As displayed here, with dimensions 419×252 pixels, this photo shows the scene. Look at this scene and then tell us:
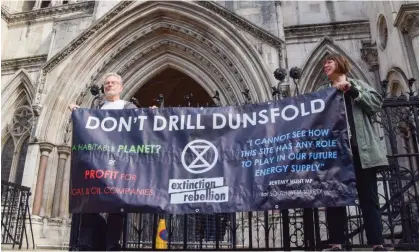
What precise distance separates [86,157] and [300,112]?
2.74 m

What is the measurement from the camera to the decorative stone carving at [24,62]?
1436 cm

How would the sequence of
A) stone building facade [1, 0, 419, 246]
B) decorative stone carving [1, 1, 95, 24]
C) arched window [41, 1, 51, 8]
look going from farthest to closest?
1. arched window [41, 1, 51, 8]
2. decorative stone carving [1, 1, 95, 24]
3. stone building facade [1, 0, 419, 246]

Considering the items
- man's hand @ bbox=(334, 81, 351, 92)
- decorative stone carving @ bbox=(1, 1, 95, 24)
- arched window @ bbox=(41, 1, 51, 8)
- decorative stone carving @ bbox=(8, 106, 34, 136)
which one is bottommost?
man's hand @ bbox=(334, 81, 351, 92)

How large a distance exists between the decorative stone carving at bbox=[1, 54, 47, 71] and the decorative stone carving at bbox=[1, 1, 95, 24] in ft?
7.01

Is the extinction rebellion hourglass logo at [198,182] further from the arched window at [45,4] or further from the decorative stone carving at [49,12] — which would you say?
the arched window at [45,4]

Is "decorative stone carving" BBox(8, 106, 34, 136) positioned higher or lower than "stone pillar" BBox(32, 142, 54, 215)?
higher

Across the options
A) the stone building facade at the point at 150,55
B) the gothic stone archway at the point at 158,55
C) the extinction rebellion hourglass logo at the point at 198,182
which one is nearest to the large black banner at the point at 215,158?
the extinction rebellion hourglass logo at the point at 198,182

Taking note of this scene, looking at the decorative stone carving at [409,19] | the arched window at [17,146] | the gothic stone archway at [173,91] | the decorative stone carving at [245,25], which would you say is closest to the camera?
the decorative stone carving at [409,19]

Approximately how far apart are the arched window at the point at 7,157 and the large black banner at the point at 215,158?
10.7 m

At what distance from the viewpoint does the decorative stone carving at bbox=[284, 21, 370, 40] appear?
12598 mm

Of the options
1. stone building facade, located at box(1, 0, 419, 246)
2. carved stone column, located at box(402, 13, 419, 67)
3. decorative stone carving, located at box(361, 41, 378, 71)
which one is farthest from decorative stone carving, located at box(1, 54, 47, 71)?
carved stone column, located at box(402, 13, 419, 67)

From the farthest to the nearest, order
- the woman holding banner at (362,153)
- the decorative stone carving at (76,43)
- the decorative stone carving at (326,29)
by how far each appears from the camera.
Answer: the decorative stone carving at (76,43) < the decorative stone carving at (326,29) < the woman holding banner at (362,153)

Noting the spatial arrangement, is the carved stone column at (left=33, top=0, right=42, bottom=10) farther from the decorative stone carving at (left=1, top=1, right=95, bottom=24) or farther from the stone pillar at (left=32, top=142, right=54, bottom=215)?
the stone pillar at (left=32, top=142, right=54, bottom=215)

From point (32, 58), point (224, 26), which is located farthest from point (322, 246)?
point (32, 58)
